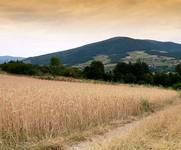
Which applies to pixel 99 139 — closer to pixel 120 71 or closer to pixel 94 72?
pixel 94 72

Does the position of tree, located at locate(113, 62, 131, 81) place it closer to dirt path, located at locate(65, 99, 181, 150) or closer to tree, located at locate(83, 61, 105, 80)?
tree, located at locate(83, 61, 105, 80)

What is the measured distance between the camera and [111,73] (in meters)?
76.9

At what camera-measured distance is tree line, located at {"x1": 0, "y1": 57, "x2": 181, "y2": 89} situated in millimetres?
72875

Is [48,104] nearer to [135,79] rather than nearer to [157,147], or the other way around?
[157,147]

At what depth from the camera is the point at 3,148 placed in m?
11.9

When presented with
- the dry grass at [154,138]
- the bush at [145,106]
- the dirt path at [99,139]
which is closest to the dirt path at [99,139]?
the dirt path at [99,139]

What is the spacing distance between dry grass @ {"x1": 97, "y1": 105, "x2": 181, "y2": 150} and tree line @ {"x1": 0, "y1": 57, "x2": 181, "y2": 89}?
56.0 metres

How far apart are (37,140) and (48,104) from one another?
117 inches

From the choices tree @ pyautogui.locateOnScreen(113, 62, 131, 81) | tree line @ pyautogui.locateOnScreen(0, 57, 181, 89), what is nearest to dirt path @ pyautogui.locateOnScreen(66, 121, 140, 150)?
tree line @ pyautogui.locateOnScreen(0, 57, 181, 89)

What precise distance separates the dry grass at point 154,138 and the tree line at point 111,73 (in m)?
56.0

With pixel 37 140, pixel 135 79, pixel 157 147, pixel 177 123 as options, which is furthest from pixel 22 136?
pixel 135 79

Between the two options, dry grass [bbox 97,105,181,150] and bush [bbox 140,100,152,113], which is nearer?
dry grass [bbox 97,105,181,150]

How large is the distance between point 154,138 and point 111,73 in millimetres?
63380

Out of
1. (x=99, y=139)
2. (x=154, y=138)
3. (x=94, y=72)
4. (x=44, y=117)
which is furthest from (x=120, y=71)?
(x=154, y=138)
